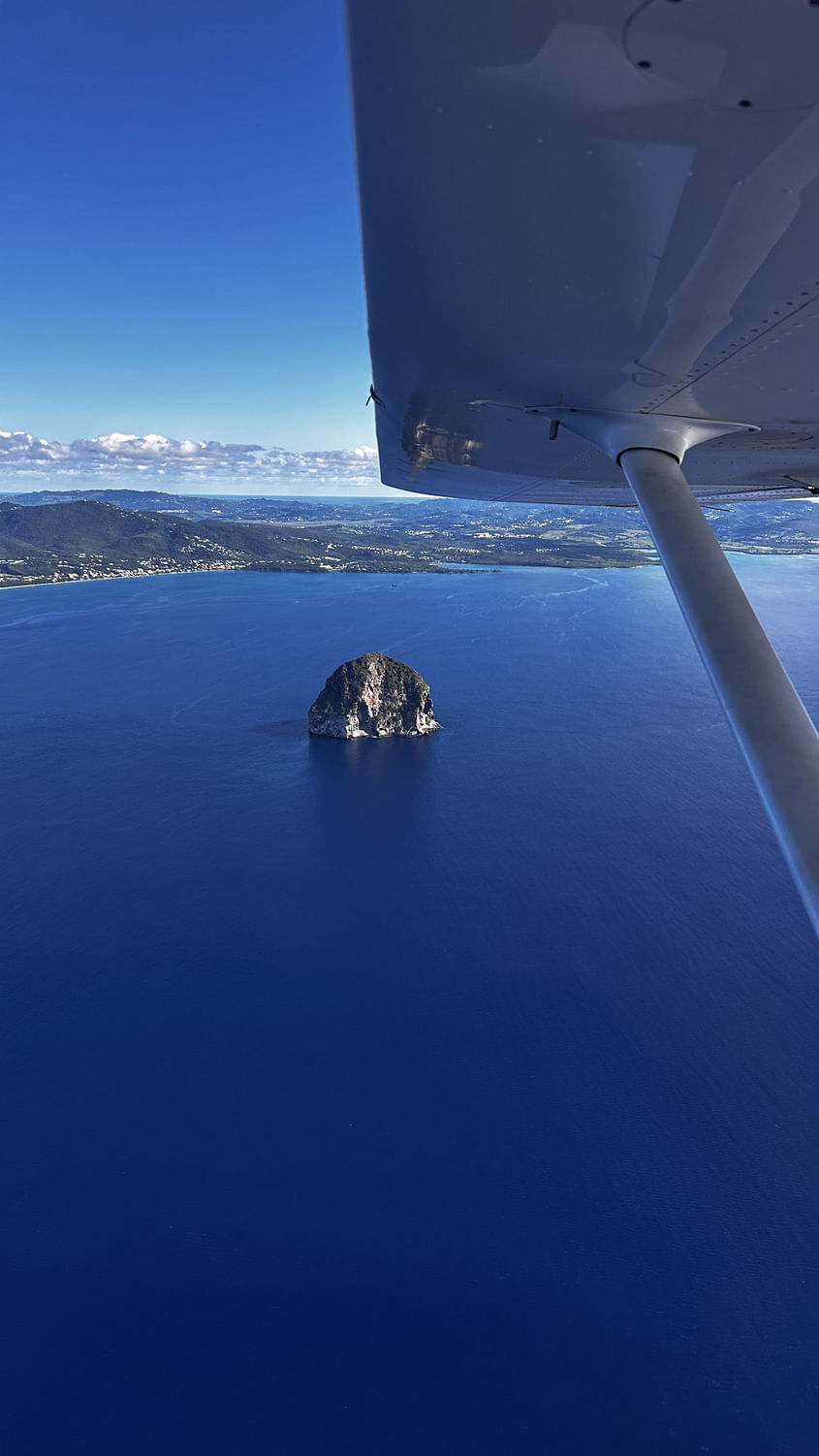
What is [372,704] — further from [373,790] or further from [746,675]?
[746,675]

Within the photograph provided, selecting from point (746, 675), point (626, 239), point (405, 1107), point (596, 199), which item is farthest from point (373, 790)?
point (596, 199)

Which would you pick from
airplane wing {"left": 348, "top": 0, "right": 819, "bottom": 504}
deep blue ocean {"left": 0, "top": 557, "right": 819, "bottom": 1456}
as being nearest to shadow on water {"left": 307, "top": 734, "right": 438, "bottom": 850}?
deep blue ocean {"left": 0, "top": 557, "right": 819, "bottom": 1456}

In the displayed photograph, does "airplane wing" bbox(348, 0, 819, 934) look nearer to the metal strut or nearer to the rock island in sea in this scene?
the metal strut

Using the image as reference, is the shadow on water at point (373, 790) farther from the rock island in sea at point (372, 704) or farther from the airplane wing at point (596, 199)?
the airplane wing at point (596, 199)

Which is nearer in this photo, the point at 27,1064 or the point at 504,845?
the point at 27,1064

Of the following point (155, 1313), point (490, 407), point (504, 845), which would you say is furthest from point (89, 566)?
point (490, 407)

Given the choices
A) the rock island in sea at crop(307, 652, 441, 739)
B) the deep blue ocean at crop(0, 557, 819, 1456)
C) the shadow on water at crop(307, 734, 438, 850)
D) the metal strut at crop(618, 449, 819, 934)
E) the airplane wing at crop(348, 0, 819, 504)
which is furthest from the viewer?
the rock island in sea at crop(307, 652, 441, 739)

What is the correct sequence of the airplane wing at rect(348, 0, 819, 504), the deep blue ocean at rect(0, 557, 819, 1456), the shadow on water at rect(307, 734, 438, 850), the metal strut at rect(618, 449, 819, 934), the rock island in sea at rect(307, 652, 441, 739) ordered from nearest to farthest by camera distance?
the airplane wing at rect(348, 0, 819, 504) → the metal strut at rect(618, 449, 819, 934) → the deep blue ocean at rect(0, 557, 819, 1456) → the shadow on water at rect(307, 734, 438, 850) → the rock island in sea at rect(307, 652, 441, 739)

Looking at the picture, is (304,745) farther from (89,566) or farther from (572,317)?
(89,566)
